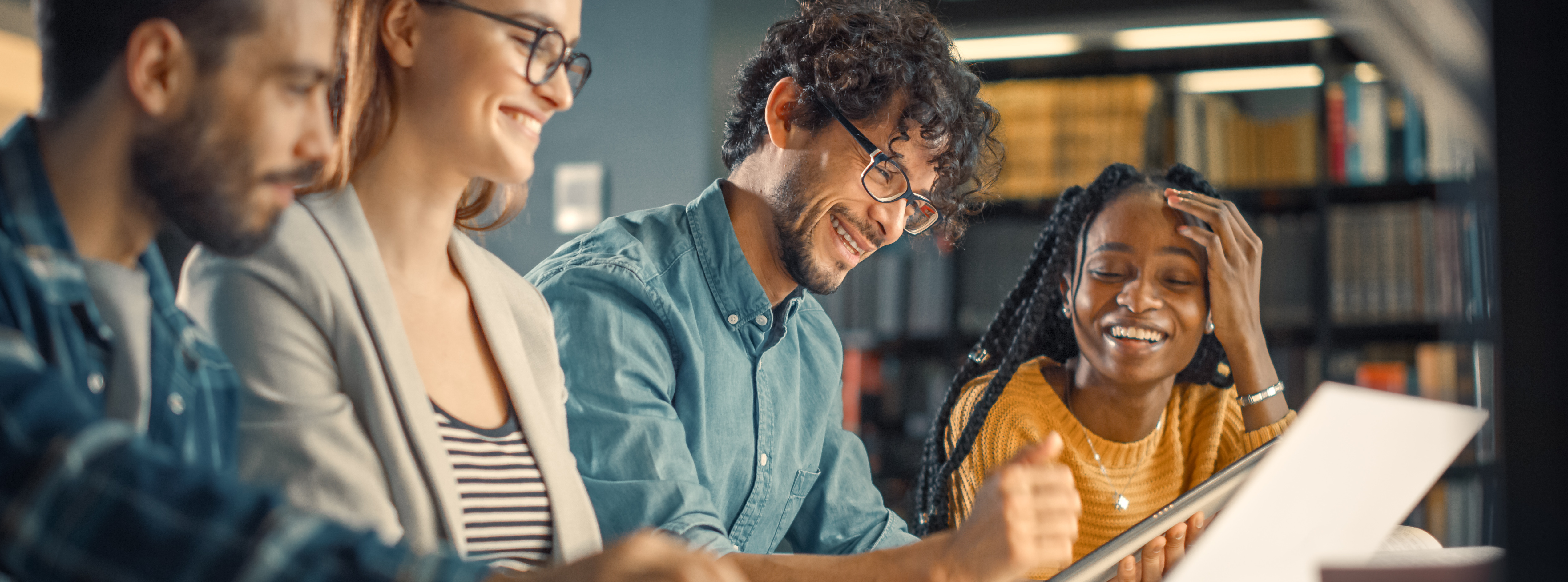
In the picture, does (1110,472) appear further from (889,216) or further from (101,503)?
(101,503)

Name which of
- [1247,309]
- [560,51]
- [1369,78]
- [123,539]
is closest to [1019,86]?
[1369,78]

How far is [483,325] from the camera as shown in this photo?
2.81 feet

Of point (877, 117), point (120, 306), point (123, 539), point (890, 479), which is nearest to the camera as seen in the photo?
point (123, 539)

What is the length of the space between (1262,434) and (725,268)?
72 cm

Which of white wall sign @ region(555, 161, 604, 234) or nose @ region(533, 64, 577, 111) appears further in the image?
white wall sign @ region(555, 161, 604, 234)

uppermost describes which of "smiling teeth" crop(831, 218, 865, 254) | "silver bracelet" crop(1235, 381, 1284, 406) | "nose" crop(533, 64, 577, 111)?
"nose" crop(533, 64, 577, 111)

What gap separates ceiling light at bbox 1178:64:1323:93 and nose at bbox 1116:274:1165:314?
4.36 feet

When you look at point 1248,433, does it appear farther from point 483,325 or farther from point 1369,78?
point 1369,78

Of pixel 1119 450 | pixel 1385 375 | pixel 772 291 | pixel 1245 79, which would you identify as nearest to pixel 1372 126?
pixel 1245 79

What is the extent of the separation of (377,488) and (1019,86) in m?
1.98

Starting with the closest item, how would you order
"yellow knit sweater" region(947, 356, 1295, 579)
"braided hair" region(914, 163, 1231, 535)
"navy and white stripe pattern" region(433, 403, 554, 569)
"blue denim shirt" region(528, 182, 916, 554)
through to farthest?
"navy and white stripe pattern" region(433, 403, 554, 569), "blue denim shirt" region(528, 182, 916, 554), "yellow knit sweater" region(947, 356, 1295, 579), "braided hair" region(914, 163, 1231, 535)

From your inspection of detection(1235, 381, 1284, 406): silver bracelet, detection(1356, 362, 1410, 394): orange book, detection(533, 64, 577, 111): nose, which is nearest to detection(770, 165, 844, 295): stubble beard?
detection(533, 64, 577, 111): nose

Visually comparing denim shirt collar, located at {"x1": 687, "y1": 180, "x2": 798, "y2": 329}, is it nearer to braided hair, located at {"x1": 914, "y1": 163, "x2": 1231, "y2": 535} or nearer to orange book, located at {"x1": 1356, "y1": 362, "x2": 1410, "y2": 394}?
braided hair, located at {"x1": 914, "y1": 163, "x2": 1231, "y2": 535}

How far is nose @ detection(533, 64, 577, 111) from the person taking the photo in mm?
837
